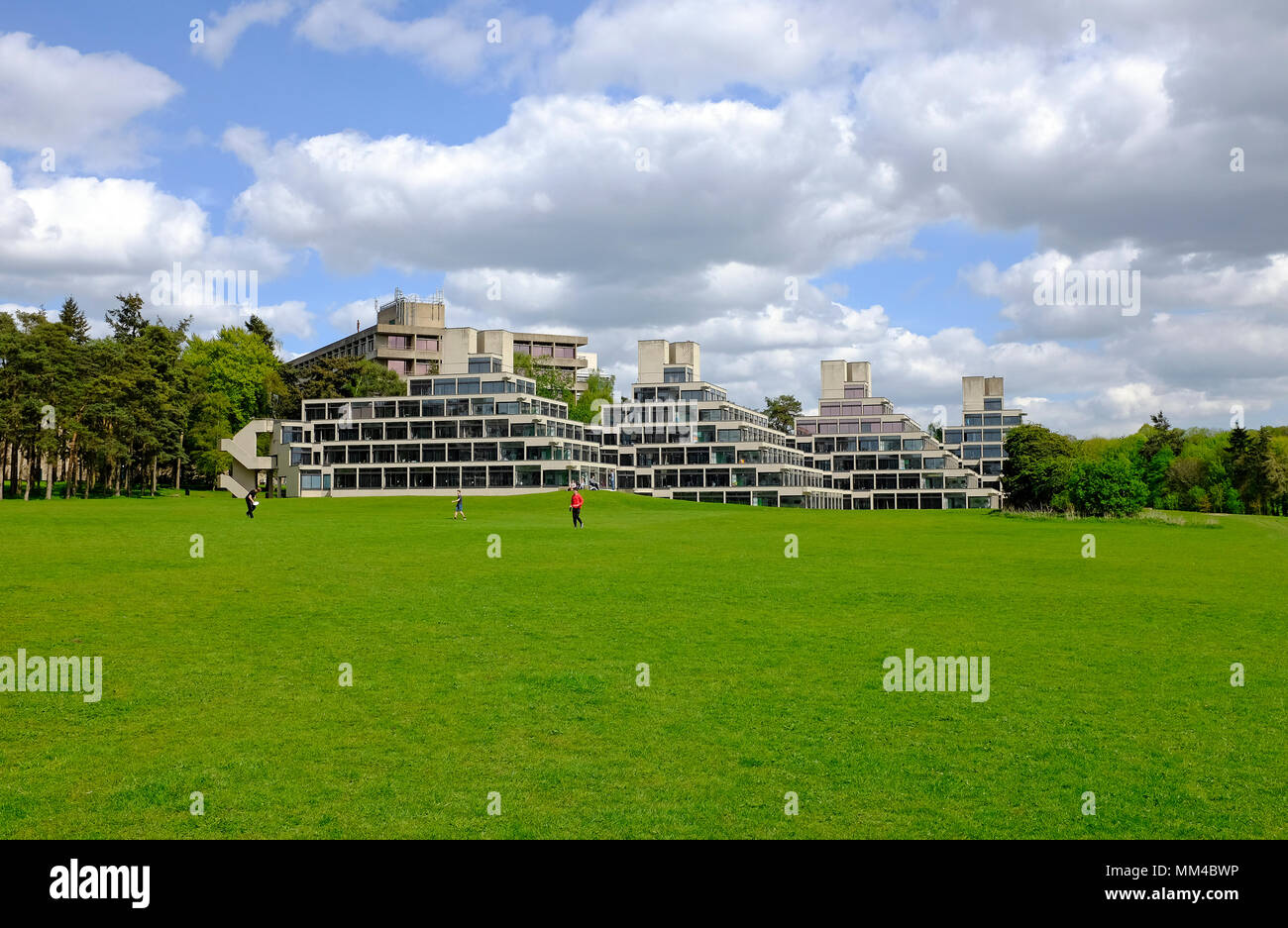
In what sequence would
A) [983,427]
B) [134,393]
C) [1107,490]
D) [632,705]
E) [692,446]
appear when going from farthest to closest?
[983,427], [692,446], [134,393], [1107,490], [632,705]

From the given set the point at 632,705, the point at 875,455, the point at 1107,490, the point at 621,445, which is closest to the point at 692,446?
the point at 621,445

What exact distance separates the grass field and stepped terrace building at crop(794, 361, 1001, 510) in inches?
4942

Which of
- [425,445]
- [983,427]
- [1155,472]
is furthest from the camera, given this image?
[983,427]

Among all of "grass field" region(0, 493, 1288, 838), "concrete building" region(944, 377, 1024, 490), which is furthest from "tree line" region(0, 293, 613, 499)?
"grass field" region(0, 493, 1288, 838)

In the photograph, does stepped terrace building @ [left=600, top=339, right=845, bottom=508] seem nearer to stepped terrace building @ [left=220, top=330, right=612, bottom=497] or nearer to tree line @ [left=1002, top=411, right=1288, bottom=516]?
stepped terrace building @ [left=220, top=330, right=612, bottom=497]

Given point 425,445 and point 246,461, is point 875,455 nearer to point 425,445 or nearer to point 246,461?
point 425,445

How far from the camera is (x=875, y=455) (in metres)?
159

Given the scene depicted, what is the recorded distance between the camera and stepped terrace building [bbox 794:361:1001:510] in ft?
502

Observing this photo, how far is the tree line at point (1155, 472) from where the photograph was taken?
73.7m

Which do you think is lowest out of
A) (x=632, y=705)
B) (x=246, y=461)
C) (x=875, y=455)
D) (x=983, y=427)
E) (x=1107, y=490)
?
(x=632, y=705)

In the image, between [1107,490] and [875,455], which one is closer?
[1107,490]

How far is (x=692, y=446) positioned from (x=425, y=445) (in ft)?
137
